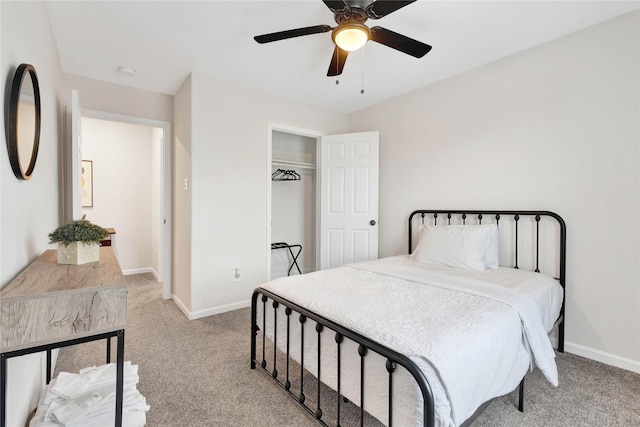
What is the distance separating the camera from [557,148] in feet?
8.14

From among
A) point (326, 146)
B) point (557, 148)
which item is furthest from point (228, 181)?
point (557, 148)

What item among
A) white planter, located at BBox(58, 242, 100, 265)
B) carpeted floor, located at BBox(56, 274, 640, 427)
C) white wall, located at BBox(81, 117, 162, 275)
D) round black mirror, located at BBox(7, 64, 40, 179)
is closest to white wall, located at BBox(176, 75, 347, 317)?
carpeted floor, located at BBox(56, 274, 640, 427)

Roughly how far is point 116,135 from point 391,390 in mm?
5305

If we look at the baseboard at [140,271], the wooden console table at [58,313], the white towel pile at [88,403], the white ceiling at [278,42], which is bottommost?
the baseboard at [140,271]

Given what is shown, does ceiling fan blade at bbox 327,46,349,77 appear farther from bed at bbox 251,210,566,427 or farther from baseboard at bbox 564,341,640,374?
baseboard at bbox 564,341,640,374

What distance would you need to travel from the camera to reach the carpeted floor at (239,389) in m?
1.67

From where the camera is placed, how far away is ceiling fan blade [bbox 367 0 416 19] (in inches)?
62.9

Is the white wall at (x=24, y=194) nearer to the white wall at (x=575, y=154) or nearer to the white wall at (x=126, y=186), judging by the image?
the white wall at (x=126, y=186)

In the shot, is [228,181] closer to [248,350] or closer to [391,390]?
[248,350]

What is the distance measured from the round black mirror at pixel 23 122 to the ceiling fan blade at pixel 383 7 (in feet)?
5.54

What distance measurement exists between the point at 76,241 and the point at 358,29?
1.82 meters

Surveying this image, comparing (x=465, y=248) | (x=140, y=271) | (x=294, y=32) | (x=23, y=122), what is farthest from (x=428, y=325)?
(x=140, y=271)

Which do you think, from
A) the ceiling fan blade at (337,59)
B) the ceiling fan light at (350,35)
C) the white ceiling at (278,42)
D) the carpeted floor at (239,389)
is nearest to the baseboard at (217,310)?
the carpeted floor at (239,389)

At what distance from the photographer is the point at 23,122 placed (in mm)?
1370
